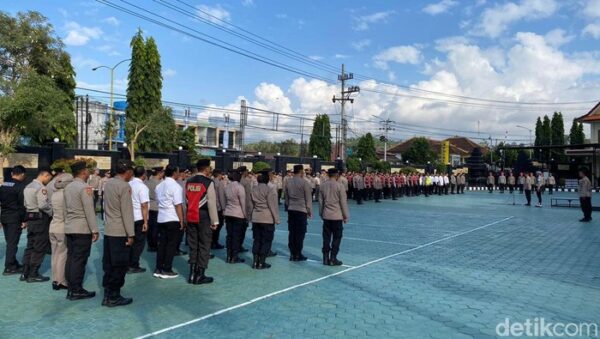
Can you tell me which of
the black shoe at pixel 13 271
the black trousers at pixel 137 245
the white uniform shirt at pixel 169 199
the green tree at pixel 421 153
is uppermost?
the green tree at pixel 421 153

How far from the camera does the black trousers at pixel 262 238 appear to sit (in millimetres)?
8750

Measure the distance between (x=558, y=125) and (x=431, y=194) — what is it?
45.6 m

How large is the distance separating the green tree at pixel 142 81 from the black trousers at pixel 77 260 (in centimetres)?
2804

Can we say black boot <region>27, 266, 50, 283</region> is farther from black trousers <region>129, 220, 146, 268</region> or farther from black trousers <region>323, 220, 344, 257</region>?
black trousers <region>323, 220, 344, 257</region>

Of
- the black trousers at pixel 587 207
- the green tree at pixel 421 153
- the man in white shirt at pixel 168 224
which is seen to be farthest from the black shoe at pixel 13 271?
the green tree at pixel 421 153

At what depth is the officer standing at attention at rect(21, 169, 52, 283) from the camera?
758 centimetres

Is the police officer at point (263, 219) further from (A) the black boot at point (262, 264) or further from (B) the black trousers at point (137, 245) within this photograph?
(B) the black trousers at point (137, 245)

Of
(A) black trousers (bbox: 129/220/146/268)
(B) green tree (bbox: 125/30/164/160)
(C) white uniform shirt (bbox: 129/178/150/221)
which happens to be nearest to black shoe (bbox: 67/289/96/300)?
(A) black trousers (bbox: 129/220/146/268)

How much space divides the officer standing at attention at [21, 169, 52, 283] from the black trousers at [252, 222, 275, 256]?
346 centimetres

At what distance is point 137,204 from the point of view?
8141 millimetres

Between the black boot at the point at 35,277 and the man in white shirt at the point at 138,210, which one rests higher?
the man in white shirt at the point at 138,210

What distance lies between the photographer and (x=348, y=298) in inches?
262

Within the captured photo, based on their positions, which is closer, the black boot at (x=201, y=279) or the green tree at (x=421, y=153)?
the black boot at (x=201, y=279)

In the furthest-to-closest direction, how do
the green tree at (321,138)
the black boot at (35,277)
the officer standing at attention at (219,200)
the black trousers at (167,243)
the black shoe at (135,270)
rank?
the green tree at (321,138), the officer standing at attention at (219,200), the black shoe at (135,270), the black trousers at (167,243), the black boot at (35,277)
